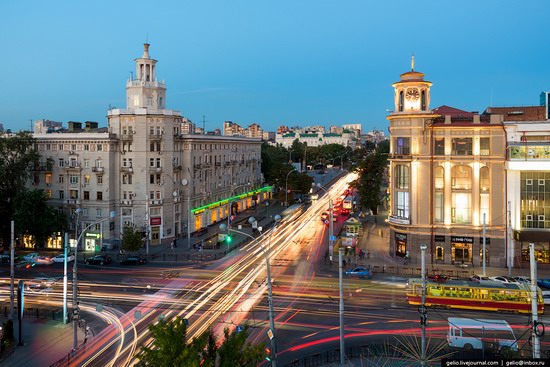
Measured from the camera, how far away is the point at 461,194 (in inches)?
2014

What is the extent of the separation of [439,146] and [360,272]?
52.5ft

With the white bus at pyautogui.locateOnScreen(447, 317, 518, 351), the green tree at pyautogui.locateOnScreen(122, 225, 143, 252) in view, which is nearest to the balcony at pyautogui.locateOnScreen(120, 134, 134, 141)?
the green tree at pyautogui.locateOnScreen(122, 225, 143, 252)

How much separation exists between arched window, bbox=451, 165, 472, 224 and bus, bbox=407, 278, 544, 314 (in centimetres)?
1625

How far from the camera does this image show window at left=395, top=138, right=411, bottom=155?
173 ft

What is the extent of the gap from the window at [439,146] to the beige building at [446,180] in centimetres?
10

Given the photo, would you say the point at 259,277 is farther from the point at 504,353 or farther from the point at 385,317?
the point at 504,353

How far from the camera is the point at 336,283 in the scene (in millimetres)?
43031

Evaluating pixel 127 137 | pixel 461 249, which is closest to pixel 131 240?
pixel 127 137

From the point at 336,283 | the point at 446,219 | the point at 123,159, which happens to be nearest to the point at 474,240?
the point at 446,219

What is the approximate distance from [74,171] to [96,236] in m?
8.66

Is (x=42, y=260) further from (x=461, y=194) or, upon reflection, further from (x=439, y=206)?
(x=461, y=194)

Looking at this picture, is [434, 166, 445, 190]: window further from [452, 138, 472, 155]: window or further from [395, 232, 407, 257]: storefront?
[395, 232, 407, 257]: storefront

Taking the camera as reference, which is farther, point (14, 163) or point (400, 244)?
point (14, 163)

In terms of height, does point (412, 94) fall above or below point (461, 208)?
above
